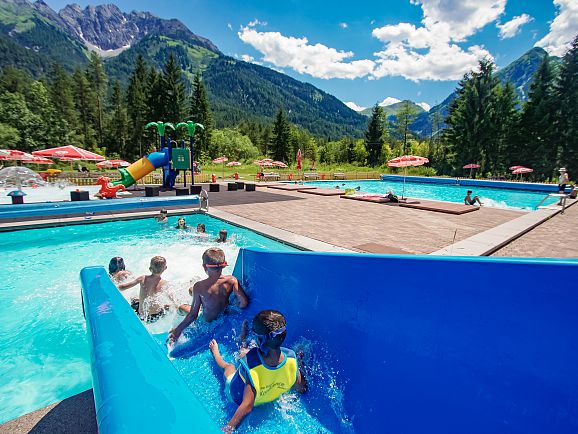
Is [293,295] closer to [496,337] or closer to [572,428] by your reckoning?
[496,337]

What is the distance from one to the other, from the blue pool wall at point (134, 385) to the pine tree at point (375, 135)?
57.4m

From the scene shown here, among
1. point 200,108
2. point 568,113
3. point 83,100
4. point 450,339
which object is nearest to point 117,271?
point 450,339

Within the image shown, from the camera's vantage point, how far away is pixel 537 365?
1955 millimetres

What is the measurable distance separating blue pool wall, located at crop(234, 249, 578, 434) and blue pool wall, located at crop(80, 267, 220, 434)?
1784mm

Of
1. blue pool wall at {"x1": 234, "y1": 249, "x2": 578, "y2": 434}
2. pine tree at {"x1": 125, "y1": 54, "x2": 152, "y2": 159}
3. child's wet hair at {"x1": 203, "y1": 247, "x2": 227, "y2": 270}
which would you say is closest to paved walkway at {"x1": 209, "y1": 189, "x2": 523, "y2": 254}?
child's wet hair at {"x1": 203, "y1": 247, "x2": 227, "y2": 270}

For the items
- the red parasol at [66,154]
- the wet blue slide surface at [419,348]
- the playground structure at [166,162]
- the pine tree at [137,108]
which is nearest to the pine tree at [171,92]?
the pine tree at [137,108]

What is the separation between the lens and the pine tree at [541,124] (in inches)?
1404

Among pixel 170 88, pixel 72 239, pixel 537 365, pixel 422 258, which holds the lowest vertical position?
pixel 72 239

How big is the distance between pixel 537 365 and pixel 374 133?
187 feet

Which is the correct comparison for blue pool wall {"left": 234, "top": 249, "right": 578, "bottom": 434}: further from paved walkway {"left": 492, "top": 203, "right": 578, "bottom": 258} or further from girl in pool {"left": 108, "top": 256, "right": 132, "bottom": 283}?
paved walkway {"left": 492, "top": 203, "right": 578, "bottom": 258}

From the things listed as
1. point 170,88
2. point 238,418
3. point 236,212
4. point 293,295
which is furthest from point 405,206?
point 170,88

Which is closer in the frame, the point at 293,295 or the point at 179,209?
the point at 293,295

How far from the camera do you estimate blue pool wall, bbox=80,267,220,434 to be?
1103mm

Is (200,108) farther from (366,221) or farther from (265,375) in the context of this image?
(265,375)
